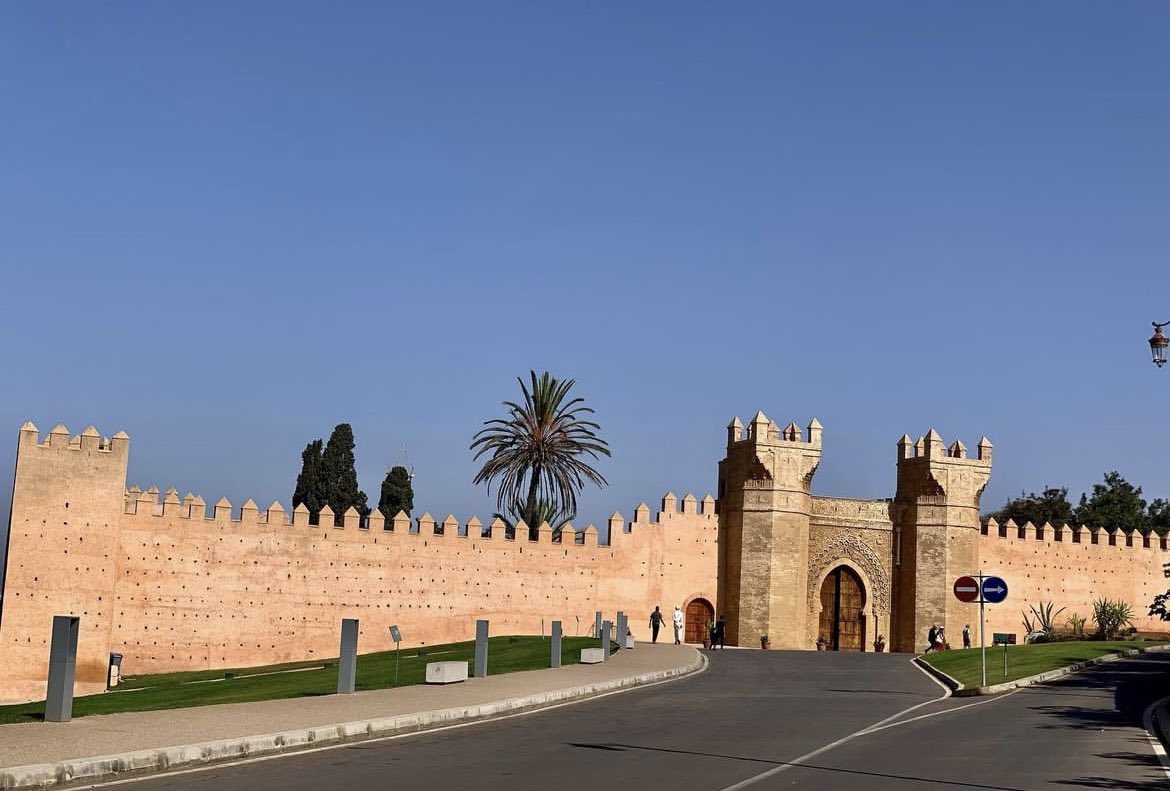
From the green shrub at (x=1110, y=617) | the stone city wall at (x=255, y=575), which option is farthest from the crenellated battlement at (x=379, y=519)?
the green shrub at (x=1110, y=617)

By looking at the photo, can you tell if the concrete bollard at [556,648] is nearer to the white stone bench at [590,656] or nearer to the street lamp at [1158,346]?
the white stone bench at [590,656]

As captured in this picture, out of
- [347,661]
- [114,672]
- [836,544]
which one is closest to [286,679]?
[114,672]

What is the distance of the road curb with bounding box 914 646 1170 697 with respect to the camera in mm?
24656

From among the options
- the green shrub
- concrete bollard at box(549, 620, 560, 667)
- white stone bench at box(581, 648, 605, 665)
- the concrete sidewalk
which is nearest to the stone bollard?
concrete bollard at box(549, 620, 560, 667)

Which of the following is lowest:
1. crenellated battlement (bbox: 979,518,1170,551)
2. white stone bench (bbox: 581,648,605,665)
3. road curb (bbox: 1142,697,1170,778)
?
road curb (bbox: 1142,697,1170,778)

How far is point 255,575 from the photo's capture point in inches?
1556

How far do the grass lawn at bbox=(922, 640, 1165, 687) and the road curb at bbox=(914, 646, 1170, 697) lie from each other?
0.57ft

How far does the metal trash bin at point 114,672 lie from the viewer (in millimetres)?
36312

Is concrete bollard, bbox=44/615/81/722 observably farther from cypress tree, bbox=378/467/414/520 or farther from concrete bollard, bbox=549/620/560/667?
cypress tree, bbox=378/467/414/520

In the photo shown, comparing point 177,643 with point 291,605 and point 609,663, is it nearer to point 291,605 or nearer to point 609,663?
point 291,605

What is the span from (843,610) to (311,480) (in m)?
26.0

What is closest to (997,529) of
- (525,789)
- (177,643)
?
(177,643)

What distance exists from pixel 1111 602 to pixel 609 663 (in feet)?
95.5

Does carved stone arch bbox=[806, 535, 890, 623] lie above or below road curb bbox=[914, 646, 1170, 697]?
above
